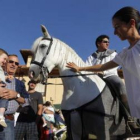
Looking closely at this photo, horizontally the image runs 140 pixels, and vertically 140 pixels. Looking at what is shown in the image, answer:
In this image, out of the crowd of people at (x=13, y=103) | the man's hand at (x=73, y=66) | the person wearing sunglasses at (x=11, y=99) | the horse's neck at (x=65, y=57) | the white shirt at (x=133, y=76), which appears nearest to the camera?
the white shirt at (x=133, y=76)

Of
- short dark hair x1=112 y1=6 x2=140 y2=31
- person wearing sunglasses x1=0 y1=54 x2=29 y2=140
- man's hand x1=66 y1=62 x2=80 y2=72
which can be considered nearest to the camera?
short dark hair x1=112 y1=6 x2=140 y2=31

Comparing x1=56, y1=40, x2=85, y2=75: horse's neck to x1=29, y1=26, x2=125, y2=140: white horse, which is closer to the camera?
x1=29, y1=26, x2=125, y2=140: white horse

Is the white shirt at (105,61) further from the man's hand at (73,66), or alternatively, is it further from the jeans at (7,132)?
the jeans at (7,132)

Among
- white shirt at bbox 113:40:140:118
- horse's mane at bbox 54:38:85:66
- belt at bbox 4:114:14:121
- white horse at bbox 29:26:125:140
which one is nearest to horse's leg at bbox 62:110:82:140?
white horse at bbox 29:26:125:140

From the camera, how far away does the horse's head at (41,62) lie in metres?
4.14

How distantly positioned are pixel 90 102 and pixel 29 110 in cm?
207

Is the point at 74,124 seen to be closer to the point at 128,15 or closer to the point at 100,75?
the point at 100,75

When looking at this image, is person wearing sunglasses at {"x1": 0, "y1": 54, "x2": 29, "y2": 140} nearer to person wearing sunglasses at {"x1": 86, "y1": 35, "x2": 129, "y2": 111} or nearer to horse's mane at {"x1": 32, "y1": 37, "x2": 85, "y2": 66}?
horse's mane at {"x1": 32, "y1": 37, "x2": 85, "y2": 66}

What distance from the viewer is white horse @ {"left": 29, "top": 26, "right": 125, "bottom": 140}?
3.78m

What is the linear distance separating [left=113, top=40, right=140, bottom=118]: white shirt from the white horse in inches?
50.1

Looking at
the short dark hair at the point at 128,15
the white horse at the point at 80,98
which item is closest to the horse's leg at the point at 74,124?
the white horse at the point at 80,98

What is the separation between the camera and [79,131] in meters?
3.84

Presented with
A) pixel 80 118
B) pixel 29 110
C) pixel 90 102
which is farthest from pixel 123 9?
pixel 29 110

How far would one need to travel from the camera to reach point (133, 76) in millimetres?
2553
